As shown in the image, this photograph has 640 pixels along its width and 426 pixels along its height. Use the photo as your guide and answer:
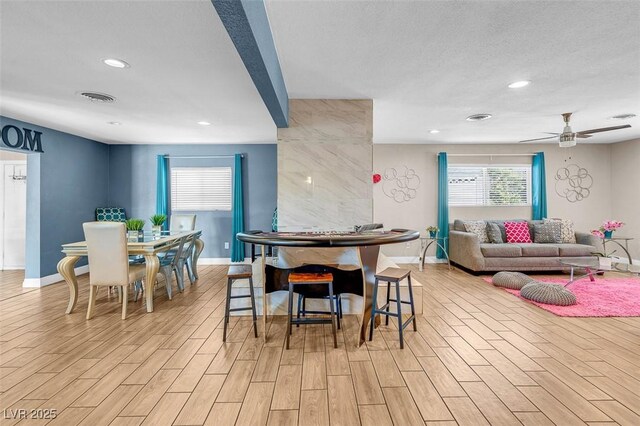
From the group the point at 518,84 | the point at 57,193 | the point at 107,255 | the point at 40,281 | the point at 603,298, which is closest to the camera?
the point at 518,84

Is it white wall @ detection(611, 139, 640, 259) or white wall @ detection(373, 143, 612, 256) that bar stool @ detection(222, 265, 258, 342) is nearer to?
white wall @ detection(373, 143, 612, 256)

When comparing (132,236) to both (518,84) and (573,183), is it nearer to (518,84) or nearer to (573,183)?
(518,84)

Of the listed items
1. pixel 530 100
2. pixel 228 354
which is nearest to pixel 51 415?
pixel 228 354

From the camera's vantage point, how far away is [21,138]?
14.6 feet

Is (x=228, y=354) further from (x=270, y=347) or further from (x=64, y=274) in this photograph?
(x=64, y=274)

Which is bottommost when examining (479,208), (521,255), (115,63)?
(521,255)

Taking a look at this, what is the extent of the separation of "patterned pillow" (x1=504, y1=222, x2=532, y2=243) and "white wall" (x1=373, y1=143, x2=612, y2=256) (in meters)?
0.70

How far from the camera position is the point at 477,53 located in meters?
2.62

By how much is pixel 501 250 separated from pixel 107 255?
18.8 ft

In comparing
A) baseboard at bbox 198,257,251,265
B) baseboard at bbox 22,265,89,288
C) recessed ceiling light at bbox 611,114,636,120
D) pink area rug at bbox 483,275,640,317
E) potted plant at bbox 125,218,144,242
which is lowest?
pink area rug at bbox 483,275,640,317

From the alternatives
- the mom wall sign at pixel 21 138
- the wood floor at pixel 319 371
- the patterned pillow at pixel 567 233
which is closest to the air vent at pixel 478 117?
the wood floor at pixel 319 371

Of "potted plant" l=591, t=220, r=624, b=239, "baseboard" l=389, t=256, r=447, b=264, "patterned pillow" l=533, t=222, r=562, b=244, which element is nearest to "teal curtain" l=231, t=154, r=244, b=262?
"baseboard" l=389, t=256, r=447, b=264

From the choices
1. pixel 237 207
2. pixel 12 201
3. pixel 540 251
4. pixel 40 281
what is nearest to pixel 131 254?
pixel 40 281

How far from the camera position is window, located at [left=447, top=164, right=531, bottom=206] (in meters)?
6.72
